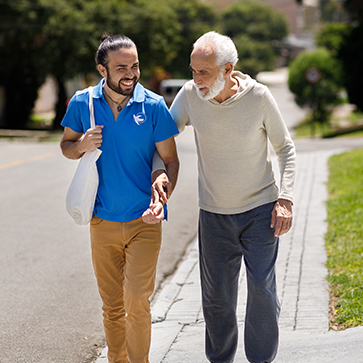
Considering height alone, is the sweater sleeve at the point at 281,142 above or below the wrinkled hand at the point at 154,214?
above

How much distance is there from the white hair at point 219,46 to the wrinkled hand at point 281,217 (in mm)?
832

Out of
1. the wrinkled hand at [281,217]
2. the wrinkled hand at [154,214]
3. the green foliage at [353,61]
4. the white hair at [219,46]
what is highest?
the white hair at [219,46]

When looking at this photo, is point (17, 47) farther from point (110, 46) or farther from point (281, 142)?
point (281, 142)

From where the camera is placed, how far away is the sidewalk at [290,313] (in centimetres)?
353

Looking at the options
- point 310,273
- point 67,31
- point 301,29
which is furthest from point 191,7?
point 301,29

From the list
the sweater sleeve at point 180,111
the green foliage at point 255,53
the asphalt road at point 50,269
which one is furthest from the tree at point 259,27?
the sweater sleeve at point 180,111

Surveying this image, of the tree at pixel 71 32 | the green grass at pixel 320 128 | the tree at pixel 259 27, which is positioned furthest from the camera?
the tree at pixel 259 27

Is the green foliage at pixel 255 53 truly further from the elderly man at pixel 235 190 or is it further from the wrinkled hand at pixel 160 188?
the wrinkled hand at pixel 160 188

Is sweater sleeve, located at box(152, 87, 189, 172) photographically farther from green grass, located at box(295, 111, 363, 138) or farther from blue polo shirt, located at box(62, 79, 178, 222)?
green grass, located at box(295, 111, 363, 138)

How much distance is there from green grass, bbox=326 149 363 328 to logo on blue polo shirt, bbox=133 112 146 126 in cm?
207

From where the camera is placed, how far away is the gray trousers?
3.18 meters

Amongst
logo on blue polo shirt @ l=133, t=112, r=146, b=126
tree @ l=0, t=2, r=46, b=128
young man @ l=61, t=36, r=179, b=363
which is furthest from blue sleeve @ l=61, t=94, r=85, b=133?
tree @ l=0, t=2, r=46, b=128

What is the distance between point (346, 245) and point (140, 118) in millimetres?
3427

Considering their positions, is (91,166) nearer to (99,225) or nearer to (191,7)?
(99,225)
